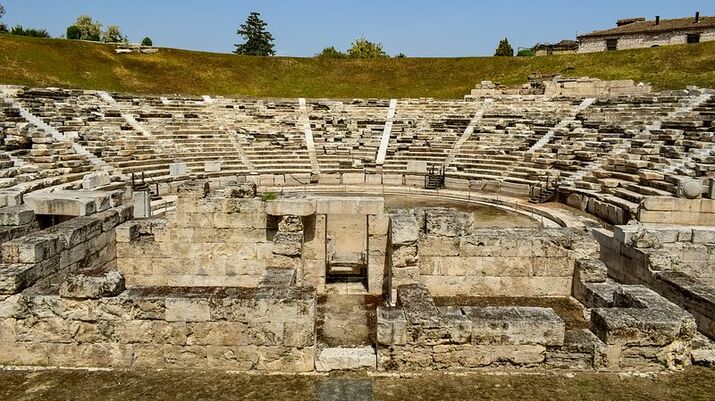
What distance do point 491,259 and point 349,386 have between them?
14.1 ft

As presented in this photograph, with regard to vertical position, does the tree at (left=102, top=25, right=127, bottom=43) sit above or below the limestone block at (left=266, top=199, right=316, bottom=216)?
above

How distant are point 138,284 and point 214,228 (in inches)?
74.8

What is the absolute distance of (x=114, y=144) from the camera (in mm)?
25578

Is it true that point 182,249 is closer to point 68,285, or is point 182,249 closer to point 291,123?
point 68,285

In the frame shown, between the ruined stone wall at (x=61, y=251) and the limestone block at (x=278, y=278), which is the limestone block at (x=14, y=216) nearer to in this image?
the ruined stone wall at (x=61, y=251)

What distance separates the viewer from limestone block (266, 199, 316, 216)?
32.7ft

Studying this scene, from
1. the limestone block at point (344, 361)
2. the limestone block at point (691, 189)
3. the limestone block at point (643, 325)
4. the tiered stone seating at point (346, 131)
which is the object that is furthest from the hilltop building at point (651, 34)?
the limestone block at point (344, 361)

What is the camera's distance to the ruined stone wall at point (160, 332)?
6523mm

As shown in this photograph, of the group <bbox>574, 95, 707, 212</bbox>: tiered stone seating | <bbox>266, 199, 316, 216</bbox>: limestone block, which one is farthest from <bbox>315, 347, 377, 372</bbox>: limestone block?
<bbox>574, 95, 707, 212</bbox>: tiered stone seating

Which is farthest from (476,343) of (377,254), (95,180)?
(95,180)

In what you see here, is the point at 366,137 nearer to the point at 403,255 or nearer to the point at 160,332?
the point at 403,255

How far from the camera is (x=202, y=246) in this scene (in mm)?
10469

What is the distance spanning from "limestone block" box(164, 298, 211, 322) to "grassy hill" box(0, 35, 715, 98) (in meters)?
33.1

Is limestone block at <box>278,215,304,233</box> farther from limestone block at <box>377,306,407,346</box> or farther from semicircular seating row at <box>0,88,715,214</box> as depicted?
semicircular seating row at <box>0,88,715,214</box>
